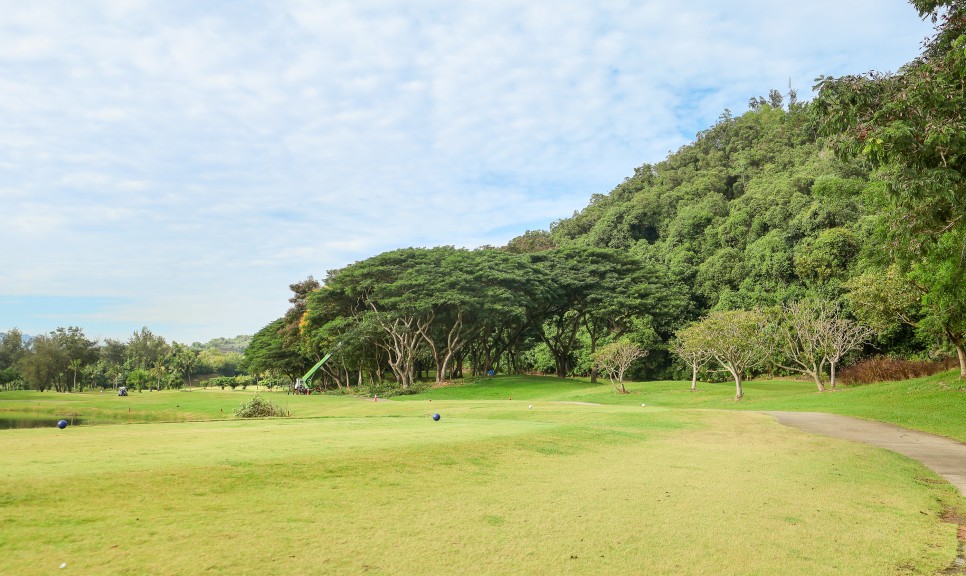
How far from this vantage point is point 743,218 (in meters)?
64.6

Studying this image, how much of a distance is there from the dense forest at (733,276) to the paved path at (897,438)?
5.12 meters

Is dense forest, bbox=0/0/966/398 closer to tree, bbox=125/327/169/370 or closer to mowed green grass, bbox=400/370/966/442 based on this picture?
mowed green grass, bbox=400/370/966/442

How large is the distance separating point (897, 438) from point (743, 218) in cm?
5009

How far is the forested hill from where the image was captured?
52906mm

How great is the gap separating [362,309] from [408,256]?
8.19 metres

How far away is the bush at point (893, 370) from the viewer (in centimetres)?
3888


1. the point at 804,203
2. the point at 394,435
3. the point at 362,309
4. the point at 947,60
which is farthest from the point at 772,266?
the point at 394,435

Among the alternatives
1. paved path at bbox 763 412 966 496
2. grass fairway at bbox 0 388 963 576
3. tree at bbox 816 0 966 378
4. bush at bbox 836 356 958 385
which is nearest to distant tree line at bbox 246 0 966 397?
tree at bbox 816 0 966 378

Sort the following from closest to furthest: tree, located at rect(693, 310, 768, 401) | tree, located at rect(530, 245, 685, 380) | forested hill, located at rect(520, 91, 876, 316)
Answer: tree, located at rect(693, 310, 768, 401)
forested hill, located at rect(520, 91, 876, 316)
tree, located at rect(530, 245, 685, 380)

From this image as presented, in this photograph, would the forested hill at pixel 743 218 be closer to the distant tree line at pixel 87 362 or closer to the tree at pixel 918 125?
the tree at pixel 918 125

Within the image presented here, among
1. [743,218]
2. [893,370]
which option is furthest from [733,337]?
[743,218]

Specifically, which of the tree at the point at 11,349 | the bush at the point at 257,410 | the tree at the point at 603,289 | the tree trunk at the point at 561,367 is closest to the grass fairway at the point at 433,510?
the bush at the point at 257,410

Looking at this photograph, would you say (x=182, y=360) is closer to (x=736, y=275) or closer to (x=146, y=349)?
(x=146, y=349)

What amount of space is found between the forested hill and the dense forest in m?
0.23
